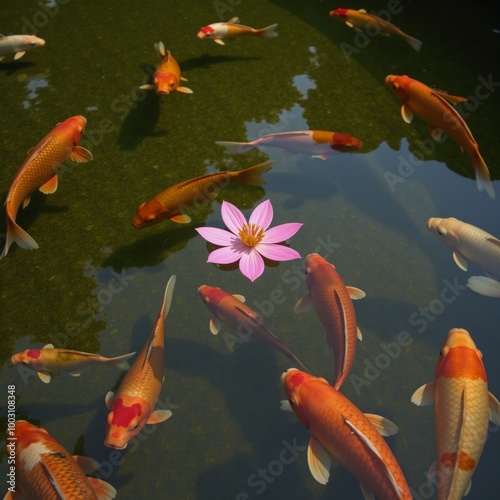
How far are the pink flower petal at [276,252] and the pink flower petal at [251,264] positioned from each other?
1.0 inches

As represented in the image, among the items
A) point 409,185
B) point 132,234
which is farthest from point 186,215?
point 409,185

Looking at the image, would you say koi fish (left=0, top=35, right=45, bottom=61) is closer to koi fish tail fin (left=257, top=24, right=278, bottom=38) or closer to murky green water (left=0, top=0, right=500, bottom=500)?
murky green water (left=0, top=0, right=500, bottom=500)

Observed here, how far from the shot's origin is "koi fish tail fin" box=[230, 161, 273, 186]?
6.53 ft

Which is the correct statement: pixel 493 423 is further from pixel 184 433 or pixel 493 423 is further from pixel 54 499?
pixel 54 499

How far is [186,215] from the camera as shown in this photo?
1.98m

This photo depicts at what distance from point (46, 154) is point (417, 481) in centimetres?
188

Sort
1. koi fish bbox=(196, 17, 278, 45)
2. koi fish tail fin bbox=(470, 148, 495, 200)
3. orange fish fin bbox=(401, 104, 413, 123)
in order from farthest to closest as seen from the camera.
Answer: koi fish bbox=(196, 17, 278, 45), orange fish fin bbox=(401, 104, 413, 123), koi fish tail fin bbox=(470, 148, 495, 200)

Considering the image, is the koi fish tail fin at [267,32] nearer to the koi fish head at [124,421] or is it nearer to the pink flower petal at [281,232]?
the pink flower petal at [281,232]

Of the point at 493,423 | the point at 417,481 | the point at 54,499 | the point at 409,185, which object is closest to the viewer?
the point at 54,499

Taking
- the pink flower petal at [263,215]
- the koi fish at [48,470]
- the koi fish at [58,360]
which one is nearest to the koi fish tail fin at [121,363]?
the koi fish at [58,360]

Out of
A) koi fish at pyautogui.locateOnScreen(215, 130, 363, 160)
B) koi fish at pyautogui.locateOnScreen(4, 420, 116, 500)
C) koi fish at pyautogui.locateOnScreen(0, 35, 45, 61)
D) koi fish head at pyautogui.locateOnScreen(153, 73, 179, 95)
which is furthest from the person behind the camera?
koi fish at pyautogui.locateOnScreen(0, 35, 45, 61)

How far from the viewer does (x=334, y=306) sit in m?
1.55

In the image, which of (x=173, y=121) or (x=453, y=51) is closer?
(x=173, y=121)

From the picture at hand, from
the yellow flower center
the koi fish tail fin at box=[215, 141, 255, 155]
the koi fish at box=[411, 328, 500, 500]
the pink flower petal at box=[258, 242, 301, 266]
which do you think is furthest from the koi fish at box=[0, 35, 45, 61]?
the koi fish at box=[411, 328, 500, 500]
